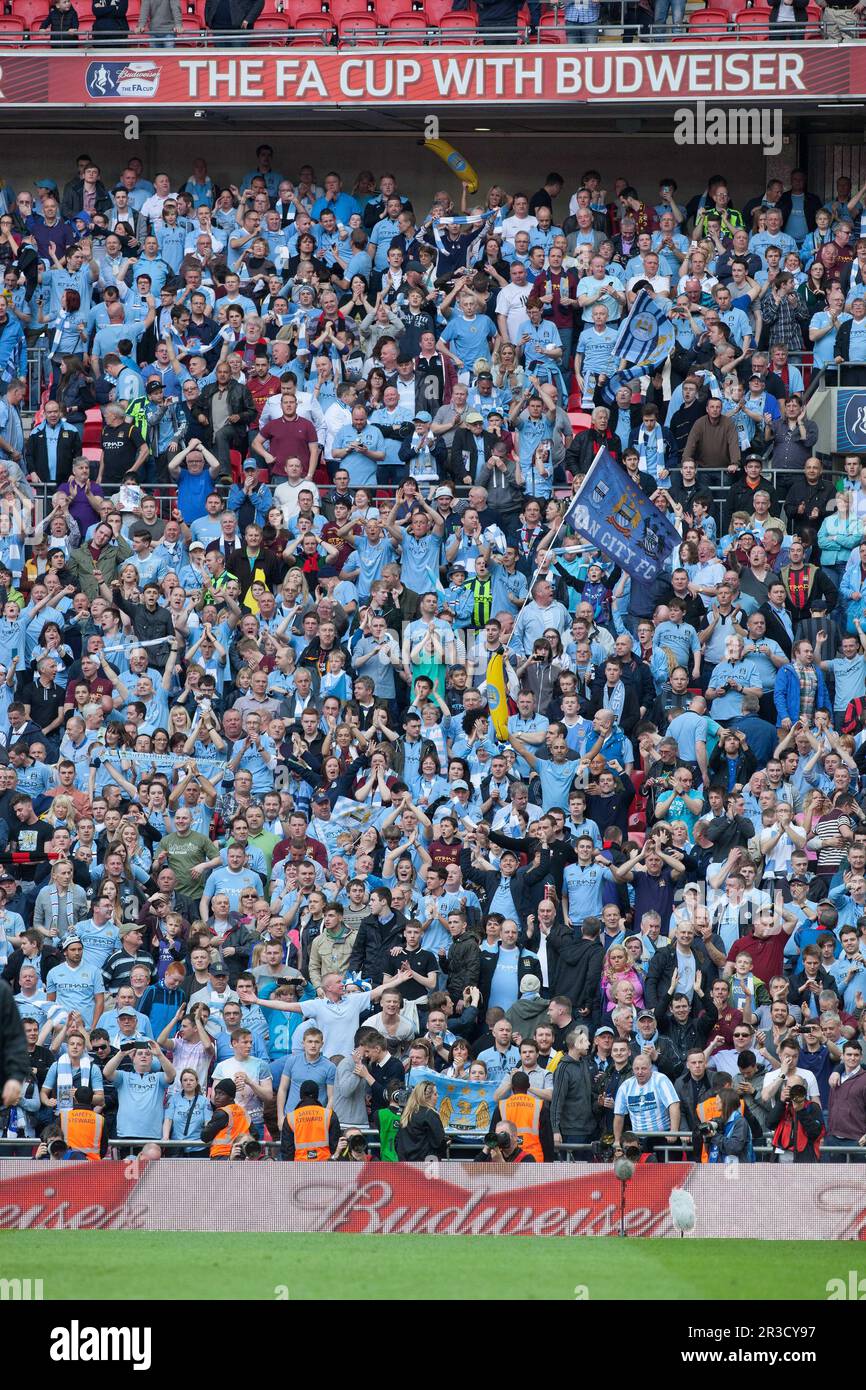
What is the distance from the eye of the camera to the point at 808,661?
64.3ft

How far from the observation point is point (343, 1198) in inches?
553

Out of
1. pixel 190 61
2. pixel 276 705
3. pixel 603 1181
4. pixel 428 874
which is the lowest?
pixel 603 1181

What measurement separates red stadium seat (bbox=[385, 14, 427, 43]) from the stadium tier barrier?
1597 centimetres

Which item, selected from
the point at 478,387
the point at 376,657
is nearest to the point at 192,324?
the point at 478,387

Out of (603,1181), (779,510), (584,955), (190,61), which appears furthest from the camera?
(190,61)

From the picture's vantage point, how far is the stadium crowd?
15953 mm

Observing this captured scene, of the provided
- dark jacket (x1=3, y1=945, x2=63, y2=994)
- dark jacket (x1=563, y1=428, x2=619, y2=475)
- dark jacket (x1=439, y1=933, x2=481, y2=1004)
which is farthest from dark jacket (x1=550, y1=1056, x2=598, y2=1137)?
dark jacket (x1=563, y1=428, x2=619, y2=475)

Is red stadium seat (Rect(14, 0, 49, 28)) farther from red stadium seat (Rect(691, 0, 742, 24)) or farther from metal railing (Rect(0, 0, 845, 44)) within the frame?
red stadium seat (Rect(691, 0, 742, 24))

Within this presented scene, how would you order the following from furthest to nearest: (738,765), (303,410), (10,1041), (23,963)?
(303,410)
(738,765)
(23,963)
(10,1041)

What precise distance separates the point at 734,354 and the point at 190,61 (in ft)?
26.0

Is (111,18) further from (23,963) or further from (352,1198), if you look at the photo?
(352,1198)

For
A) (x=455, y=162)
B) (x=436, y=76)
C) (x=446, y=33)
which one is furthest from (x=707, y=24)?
(x=455, y=162)

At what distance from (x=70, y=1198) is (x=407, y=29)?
1629 centimetres

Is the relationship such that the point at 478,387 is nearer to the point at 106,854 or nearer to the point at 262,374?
the point at 262,374
